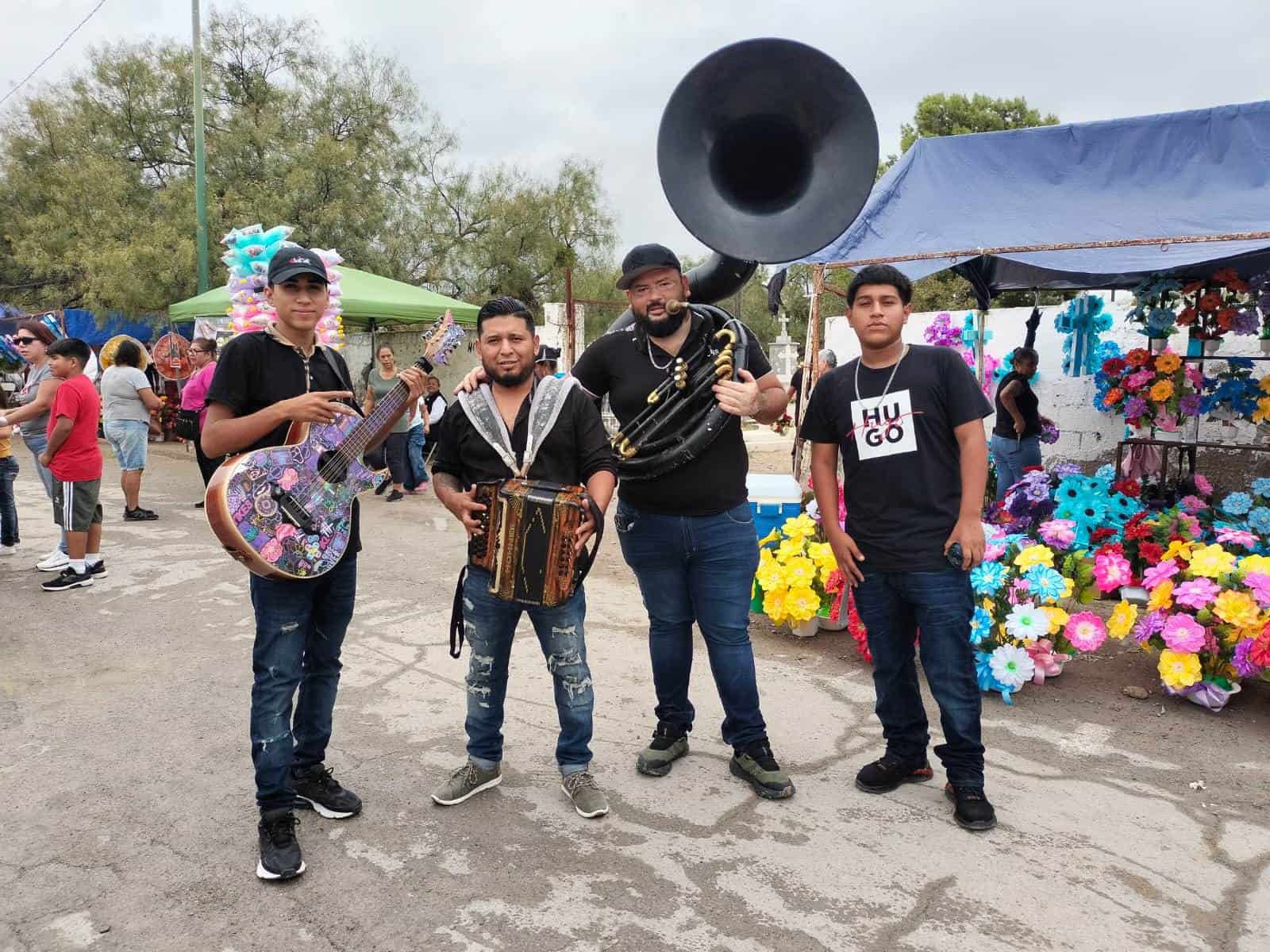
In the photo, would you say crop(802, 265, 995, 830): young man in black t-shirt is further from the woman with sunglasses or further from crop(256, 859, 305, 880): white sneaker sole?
the woman with sunglasses

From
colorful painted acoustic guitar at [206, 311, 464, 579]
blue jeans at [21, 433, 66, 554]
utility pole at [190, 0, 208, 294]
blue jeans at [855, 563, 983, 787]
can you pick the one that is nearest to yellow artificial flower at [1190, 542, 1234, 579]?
blue jeans at [855, 563, 983, 787]

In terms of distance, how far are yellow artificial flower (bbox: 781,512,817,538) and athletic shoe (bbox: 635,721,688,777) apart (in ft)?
6.40

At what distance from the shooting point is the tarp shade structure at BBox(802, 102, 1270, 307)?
5.60m

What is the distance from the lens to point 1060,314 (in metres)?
9.49

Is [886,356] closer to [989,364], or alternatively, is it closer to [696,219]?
[696,219]

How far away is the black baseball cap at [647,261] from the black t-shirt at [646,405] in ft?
0.70

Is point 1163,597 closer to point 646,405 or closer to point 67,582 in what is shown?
point 646,405

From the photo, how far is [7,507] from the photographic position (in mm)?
6965

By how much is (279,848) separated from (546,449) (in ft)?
4.96

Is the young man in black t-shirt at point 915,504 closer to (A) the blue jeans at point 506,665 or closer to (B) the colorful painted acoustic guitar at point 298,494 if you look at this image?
(A) the blue jeans at point 506,665

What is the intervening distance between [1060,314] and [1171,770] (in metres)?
7.07

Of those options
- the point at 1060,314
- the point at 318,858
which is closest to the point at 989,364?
the point at 1060,314

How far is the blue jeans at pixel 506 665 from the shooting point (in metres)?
3.06

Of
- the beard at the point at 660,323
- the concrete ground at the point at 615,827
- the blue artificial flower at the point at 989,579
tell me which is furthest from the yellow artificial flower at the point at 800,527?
the beard at the point at 660,323
